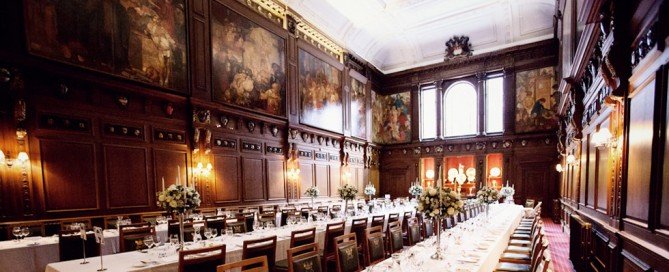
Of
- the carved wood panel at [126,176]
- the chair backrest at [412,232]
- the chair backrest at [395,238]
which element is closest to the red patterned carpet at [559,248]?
the chair backrest at [412,232]

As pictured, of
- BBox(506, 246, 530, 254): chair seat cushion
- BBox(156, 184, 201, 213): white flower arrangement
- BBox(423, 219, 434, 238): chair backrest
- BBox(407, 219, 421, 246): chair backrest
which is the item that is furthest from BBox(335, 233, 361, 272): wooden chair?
BBox(506, 246, 530, 254): chair seat cushion

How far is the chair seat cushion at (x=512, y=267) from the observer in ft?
14.5

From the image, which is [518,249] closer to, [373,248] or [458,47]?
[373,248]

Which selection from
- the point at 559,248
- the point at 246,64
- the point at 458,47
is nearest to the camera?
the point at 559,248

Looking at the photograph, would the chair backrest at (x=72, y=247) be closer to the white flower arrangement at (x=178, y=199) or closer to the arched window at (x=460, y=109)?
the white flower arrangement at (x=178, y=199)

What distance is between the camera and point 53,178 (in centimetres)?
665

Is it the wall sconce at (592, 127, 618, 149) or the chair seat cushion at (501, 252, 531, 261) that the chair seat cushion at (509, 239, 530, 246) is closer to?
the chair seat cushion at (501, 252, 531, 261)

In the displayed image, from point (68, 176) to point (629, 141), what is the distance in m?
10.1

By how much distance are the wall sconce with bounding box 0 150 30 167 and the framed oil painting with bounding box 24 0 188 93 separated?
2069 mm

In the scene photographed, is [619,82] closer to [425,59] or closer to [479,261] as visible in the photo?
[479,261]

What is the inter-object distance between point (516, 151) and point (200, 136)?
15.2 m

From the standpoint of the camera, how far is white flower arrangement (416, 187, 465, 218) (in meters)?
3.86

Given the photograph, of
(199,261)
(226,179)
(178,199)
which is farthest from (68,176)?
(199,261)

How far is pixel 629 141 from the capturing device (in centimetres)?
400
